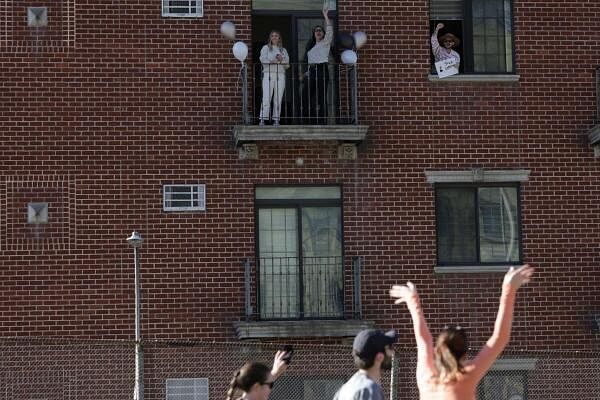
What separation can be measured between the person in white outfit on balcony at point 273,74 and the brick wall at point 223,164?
469 mm

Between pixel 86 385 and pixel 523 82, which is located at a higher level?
pixel 523 82

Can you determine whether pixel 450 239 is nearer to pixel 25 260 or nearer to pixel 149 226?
pixel 149 226

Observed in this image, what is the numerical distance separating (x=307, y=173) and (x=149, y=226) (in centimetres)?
264

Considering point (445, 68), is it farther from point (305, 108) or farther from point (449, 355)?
point (449, 355)

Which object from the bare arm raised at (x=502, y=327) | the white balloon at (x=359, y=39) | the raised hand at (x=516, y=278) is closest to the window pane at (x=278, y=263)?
the white balloon at (x=359, y=39)

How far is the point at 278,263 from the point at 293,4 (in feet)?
Answer: 13.9

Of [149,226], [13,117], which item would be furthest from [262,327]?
[13,117]

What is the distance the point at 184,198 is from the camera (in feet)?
70.1

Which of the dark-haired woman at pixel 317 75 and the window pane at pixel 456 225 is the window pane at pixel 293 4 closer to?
the dark-haired woman at pixel 317 75

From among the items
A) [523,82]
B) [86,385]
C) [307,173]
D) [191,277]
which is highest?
[523,82]

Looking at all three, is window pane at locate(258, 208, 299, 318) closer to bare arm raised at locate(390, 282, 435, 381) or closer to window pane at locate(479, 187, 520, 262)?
window pane at locate(479, 187, 520, 262)

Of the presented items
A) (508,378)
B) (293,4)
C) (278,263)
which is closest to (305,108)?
(293,4)

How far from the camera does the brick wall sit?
21.1 metres

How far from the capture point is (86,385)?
20.0 m
